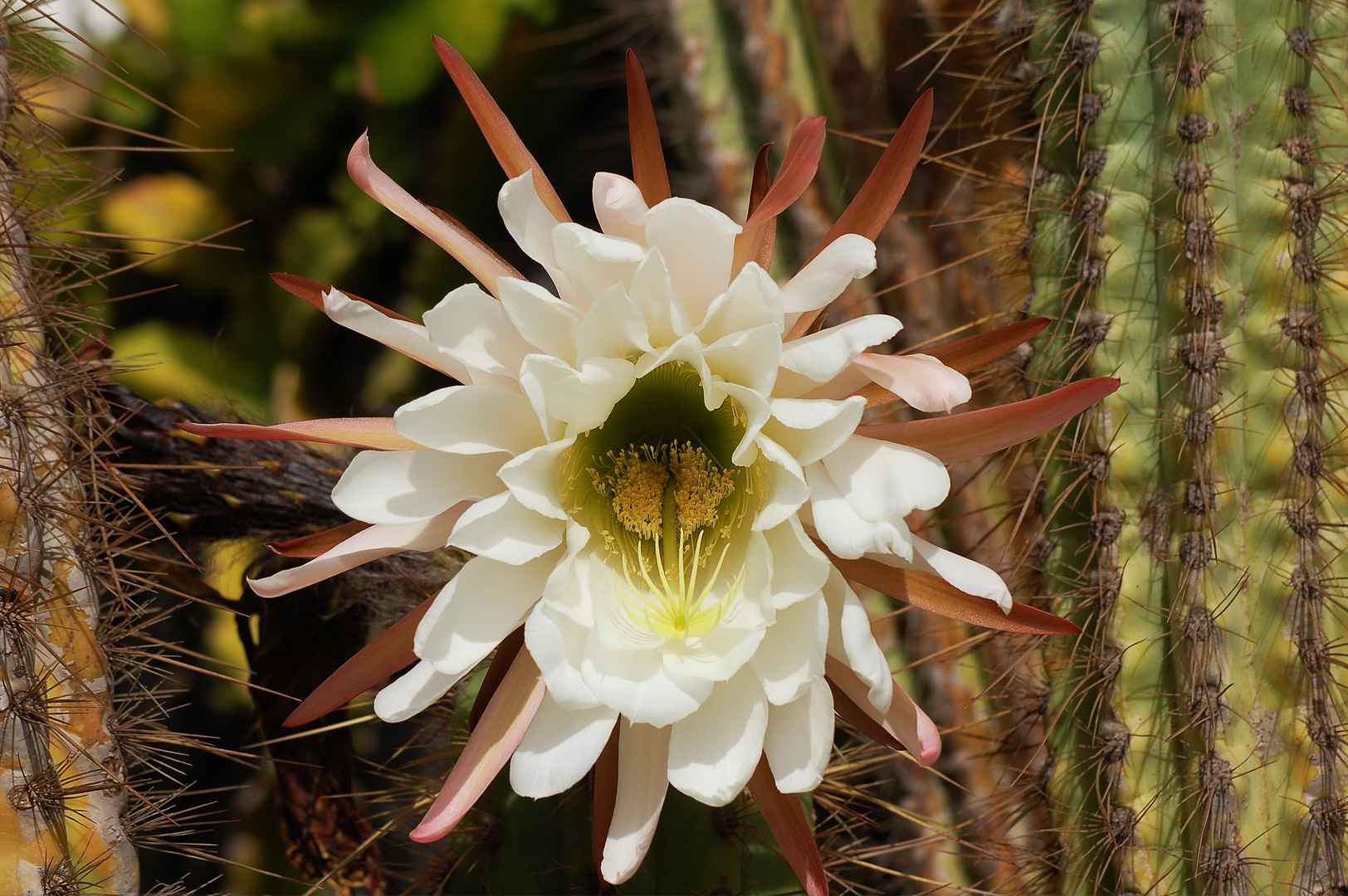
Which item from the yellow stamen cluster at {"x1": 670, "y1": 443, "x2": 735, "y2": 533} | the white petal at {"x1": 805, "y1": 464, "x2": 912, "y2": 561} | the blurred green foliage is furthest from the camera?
the blurred green foliage

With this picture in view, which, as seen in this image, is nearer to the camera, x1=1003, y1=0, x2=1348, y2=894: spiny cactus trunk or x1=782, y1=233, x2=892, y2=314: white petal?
x1=782, y1=233, x2=892, y2=314: white petal

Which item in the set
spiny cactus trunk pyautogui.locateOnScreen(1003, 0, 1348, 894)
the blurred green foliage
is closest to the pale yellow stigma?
spiny cactus trunk pyautogui.locateOnScreen(1003, 0, 1348, 894)

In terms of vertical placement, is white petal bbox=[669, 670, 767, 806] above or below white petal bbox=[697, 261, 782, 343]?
below

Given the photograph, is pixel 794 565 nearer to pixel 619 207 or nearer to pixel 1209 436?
→ pixel 619 207

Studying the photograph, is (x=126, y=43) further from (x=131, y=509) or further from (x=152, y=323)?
(x=131, y=509)

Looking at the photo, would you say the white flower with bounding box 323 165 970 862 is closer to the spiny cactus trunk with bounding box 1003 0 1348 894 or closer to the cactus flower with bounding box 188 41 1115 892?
the cactus flower with bounding box 188 41 1115 892

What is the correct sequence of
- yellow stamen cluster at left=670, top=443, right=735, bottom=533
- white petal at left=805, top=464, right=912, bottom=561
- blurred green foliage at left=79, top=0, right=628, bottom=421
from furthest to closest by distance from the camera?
blurred green foliage at left=79, top=0, right=628, bottom=421
yellow stamen cluster at left=670, top=443, right=735, bottom=533
white petal at left=805, top=464, right=912, bottom=561

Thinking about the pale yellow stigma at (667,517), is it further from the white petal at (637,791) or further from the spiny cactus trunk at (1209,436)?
the spiny cactus trunk at (1209,436)
